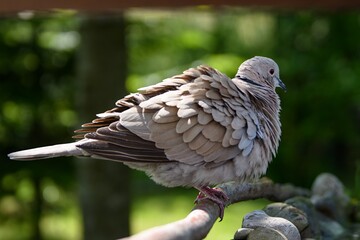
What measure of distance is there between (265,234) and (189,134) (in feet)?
1.71

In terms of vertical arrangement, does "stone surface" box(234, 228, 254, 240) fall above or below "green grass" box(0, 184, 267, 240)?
above

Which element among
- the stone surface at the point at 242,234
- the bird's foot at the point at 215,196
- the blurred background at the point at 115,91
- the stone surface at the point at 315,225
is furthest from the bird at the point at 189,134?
the blurred background at the point at 115,91

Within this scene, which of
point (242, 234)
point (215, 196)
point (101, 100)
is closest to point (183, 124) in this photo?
point (215, 196)

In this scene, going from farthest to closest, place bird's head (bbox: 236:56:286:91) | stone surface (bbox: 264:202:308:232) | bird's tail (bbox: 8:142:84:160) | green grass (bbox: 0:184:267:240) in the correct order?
1. green grass (bbox: 0:184:267:240)
2. stone surface (bbox: 264:202:308:232)
3. bird's head (bbox: 236:56:286:91)
4. bird's tail (bbox: 8:142:84:160)

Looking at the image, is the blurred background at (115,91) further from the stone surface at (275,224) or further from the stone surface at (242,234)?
the stone surface at (242,234)

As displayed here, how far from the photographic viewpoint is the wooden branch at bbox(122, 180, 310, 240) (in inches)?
98.6

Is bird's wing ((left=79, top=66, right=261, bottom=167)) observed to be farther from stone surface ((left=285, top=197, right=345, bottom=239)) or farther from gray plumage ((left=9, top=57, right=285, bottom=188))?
stone surface ((left=285, top=197, right=345, bottom=239))

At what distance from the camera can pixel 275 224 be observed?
3531 mm

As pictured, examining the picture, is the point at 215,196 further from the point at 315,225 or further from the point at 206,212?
the point at 315,225

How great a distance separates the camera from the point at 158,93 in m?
3.44

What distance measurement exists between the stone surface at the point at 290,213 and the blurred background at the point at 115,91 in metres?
1.31

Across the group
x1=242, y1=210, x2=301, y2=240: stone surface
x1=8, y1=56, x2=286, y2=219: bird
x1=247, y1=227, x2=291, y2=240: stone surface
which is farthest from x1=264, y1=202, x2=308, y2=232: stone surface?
x1=247, y1=227, x2=291, y2=240: stone surface

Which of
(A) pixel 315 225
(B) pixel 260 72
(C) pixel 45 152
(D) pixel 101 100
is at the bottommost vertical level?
(A) pixel 315 225

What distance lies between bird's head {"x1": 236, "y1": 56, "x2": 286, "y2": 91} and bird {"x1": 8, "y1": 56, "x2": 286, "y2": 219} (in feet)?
0.26
